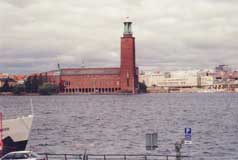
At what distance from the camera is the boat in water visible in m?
32.4

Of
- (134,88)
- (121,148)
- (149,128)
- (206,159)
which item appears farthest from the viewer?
(134,88)

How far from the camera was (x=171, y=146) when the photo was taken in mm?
45094

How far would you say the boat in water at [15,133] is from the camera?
32.4 meters

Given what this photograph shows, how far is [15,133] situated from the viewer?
1309 inches

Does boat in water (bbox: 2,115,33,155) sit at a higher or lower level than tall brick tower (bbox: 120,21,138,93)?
lower

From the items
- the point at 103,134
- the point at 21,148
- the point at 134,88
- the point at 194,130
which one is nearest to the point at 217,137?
the point at 194,130

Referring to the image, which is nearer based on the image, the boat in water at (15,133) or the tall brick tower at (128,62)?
the boat in water at (15,133)

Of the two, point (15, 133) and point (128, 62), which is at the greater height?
point (128, 62)

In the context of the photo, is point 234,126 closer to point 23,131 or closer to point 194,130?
point 194,130

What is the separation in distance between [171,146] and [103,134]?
1244cm

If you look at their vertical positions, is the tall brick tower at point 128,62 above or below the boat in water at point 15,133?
above

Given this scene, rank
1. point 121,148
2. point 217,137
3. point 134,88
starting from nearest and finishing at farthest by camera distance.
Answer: point 121,148
point 217,137
point 134,88

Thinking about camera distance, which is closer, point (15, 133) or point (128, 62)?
point (15, 133)

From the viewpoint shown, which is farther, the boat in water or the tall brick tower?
the tall brick tower
